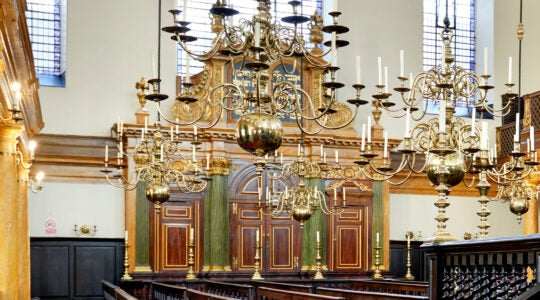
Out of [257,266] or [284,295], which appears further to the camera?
[257,266]

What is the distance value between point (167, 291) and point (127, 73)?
4.81 meters

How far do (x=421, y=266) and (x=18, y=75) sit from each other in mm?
10146

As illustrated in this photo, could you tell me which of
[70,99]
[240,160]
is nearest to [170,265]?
[240,160]

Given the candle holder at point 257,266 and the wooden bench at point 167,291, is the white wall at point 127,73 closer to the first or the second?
the wooden bench at point 167,291

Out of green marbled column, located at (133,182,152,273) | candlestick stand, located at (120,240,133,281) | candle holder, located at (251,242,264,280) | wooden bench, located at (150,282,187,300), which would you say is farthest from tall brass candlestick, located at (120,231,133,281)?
candle holder, located at (251,242,264,280)

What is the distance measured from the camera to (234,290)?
43.4ft

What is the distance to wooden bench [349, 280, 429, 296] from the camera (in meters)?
12.0

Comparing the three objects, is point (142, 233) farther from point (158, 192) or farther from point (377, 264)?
point (158, 192)

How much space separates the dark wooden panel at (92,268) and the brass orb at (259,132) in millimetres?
10076

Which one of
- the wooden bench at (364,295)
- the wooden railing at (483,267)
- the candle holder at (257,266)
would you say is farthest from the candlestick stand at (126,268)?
the wooden railing at (483,267)

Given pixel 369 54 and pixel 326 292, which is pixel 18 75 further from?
pixel 369 54

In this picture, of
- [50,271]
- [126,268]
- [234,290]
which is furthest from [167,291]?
[50,271]

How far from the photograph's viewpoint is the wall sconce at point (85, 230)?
51.3ft

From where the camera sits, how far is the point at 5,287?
9406mm
